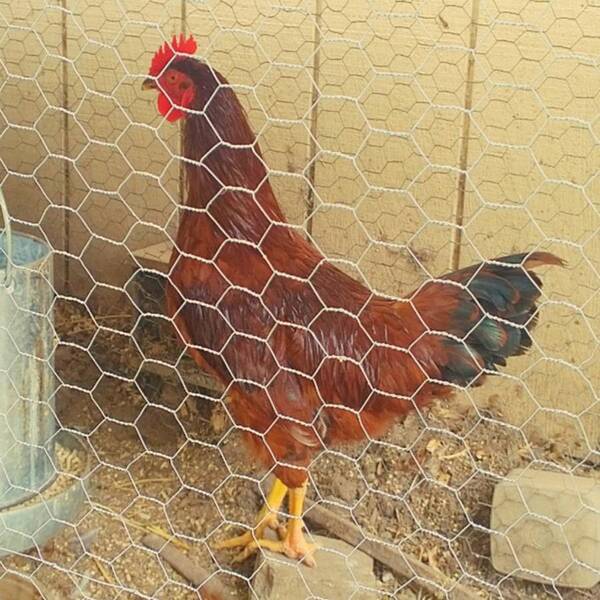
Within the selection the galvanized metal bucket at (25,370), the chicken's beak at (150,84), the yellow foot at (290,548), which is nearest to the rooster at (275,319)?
the chicken's beak at (150,84)

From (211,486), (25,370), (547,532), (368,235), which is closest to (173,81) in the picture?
(368,235)

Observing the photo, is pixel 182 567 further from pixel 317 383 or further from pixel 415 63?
pixel 415 63

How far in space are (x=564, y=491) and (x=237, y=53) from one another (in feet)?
3.28

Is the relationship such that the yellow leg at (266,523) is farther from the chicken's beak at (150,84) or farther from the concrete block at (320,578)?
the chicken's beak at (150,84)

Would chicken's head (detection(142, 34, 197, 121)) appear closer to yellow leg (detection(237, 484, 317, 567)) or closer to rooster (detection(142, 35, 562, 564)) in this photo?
rooster (detection(142, 35, 562, 564))

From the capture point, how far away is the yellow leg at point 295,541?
168cm

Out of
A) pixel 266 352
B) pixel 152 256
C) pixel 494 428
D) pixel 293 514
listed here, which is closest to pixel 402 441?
pixel 494 428

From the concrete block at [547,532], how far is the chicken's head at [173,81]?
0.77 metres

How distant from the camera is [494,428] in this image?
6.52 ft

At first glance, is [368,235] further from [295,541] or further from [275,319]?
[295,541]

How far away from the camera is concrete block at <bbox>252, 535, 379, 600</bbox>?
62.7 inches

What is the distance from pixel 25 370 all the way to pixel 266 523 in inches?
18.8

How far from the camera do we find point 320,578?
1628 millimetres

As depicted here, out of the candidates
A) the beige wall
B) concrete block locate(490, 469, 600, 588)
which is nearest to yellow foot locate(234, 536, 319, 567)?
concrete block locate(490, 469, 600, 588)
